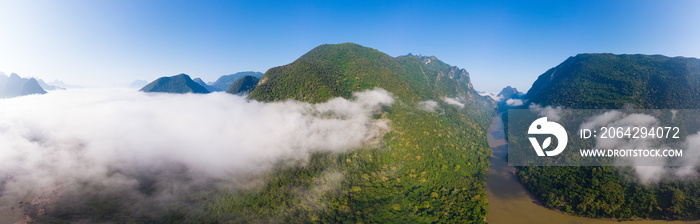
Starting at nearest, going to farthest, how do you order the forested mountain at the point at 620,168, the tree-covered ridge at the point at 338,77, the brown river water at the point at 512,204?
1. the forested mountain at the point at 620,168
2. the brown river water at the point at 512,204
3. the tree-covered ridge at the point at 338,77

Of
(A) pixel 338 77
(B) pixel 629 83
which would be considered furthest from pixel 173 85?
(B) pixel 629 83

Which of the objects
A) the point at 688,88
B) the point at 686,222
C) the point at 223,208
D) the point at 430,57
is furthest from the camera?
the point at 430,57

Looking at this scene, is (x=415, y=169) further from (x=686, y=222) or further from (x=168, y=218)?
(x=168, y=218)

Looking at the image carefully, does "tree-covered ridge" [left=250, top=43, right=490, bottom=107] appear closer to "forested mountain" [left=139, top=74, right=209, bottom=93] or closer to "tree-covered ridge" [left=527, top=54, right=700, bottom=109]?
"tree-covered ridge" [left=527, top=54, right=700, bottom=109]

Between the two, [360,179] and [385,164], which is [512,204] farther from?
[360,179]

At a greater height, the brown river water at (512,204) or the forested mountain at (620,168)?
the forested mountain at (620,168)

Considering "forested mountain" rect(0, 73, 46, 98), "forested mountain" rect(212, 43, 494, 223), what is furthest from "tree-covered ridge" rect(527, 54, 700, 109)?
"forested mountain" rect(0, 73, 46, 98)

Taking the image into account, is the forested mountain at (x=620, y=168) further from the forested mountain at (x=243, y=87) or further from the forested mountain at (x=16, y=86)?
the forested mountain at (x=16, y=86)

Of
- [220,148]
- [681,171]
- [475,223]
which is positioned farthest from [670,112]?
[220,148]

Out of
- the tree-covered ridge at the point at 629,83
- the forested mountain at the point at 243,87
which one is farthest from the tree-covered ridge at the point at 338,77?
the tree-covered ridge at the point at 629,83
